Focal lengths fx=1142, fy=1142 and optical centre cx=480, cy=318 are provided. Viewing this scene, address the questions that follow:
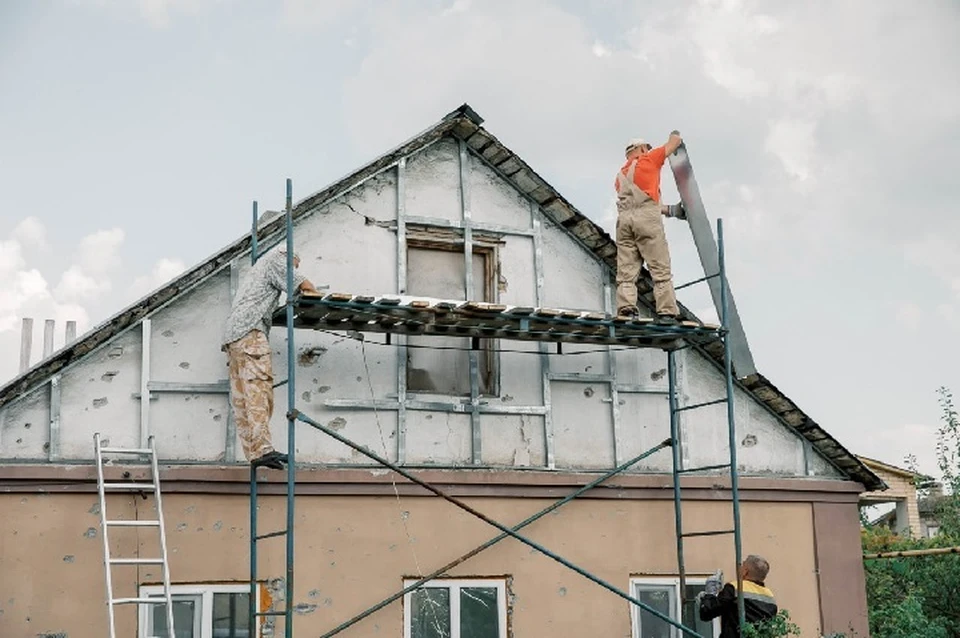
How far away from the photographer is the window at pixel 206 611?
8.91 meters

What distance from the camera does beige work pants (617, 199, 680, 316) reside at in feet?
34.1

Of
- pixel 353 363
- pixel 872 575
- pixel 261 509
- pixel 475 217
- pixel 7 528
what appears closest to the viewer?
pixel 7 528

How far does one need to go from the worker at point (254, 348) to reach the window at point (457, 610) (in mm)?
1768

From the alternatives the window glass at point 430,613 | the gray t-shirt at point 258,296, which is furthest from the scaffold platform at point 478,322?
the window glass at point 430,613

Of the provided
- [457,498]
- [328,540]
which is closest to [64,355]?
[328,540]

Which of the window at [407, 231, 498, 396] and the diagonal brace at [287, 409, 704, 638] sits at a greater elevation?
the window at [407, 231, 498, 396]

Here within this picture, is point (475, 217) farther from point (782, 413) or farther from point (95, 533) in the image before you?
point (95, 533)

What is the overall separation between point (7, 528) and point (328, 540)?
8.07ft

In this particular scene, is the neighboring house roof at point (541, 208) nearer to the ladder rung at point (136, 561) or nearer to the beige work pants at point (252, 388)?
the beige work pants at point (252, 388)

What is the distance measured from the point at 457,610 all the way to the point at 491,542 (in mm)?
664

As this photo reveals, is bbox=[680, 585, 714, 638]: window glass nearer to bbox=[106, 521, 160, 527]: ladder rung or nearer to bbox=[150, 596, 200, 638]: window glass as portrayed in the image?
bbox=[150, 596, 200, 638]: window glass

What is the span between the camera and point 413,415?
9.98 m

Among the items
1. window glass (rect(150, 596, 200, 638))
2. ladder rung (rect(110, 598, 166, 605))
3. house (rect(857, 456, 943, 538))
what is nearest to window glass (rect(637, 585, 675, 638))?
window glass (rect(150, 596, 200, 638))

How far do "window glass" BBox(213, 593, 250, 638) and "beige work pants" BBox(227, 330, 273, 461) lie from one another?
3.72 feet
